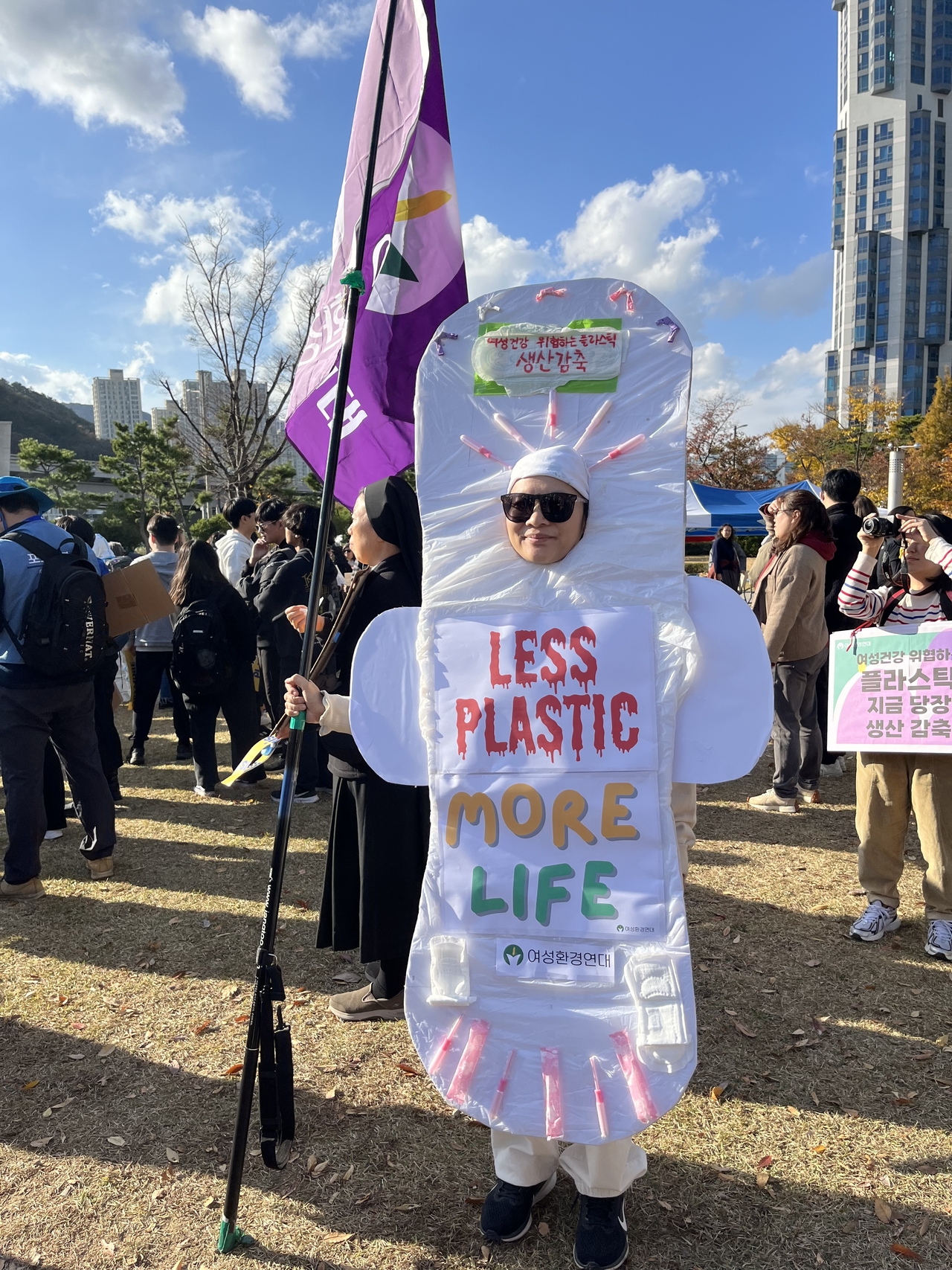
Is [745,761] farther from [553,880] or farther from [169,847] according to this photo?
[169,847]

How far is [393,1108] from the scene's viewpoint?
2.70m

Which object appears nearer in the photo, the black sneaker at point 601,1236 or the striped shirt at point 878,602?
the black sneaker at point 601,1236

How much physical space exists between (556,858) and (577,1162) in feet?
2.76

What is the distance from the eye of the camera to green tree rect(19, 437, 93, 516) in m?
30.6

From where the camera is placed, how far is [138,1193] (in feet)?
7.65

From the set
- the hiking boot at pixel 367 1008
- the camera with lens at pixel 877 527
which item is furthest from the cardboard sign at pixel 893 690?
the hiking boot at pixel 367 1008

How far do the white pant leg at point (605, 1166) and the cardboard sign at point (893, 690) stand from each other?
2.30 m

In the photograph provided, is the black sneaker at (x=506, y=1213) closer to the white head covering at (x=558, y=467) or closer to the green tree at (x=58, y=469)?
the white head covering at (x=558, y=467)

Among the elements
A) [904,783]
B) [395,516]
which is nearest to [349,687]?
[395,516]

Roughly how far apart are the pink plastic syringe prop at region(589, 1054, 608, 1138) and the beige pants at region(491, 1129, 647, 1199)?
0.21 m

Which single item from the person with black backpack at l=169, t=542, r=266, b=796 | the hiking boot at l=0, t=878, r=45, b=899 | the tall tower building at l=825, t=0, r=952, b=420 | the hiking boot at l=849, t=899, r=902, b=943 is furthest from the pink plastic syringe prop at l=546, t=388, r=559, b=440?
the tall tower building at l=825, t=0, r=952, b=420

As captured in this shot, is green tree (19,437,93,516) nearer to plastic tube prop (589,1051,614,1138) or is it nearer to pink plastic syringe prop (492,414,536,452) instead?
pink plastic syringe prop (492,414,536,452)

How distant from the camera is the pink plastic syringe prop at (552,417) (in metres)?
1.98

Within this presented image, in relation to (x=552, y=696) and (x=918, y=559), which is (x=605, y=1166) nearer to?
(x=552, y=696)
